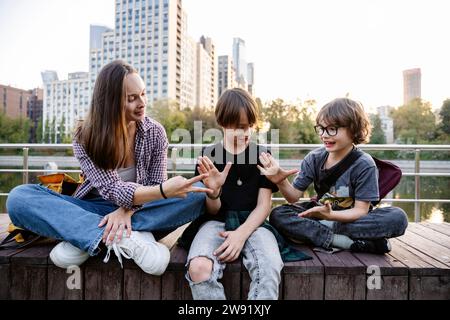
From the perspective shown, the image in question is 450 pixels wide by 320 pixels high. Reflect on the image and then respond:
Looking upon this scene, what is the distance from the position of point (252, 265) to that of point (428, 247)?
100 centimetres

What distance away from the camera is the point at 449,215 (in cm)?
740

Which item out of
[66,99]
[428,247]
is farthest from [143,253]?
[66,99]

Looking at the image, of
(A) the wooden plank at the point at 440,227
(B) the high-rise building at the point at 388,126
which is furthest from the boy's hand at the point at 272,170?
(B) the high-rise building at the point at 388,126

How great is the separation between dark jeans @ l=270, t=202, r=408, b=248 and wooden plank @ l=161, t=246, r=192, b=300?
0.50 meters

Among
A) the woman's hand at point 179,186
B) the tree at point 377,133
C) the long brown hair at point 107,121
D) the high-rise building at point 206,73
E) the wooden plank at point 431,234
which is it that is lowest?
the wooden plank at point 431,234

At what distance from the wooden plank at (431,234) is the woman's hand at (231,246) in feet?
3.71

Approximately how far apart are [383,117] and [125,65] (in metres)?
33.2

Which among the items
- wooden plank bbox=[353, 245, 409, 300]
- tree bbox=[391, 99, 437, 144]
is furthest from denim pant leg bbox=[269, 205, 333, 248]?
tree bbox=[391, 99, 437, 144]

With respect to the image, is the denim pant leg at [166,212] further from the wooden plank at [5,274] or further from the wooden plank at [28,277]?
the wooden plank at [5,274]

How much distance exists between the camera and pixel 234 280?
1.31 metres

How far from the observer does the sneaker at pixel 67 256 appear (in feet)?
4.23

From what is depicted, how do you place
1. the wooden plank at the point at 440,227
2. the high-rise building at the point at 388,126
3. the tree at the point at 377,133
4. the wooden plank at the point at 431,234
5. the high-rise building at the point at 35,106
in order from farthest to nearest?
the high-rise building at the point at 35,106 → the high-rise building at the point at 388,126 → the tree at the point at 377,133 → the wooden plank at the point at 440,227 → the wooden plank at the point at 431,234
